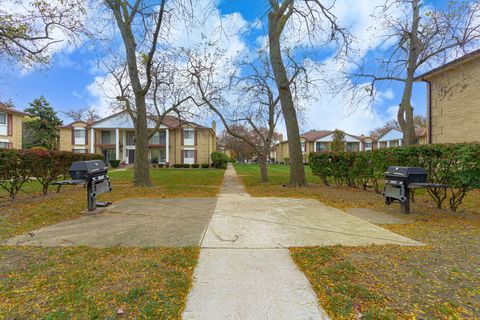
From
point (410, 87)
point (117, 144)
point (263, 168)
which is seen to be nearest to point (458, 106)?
point (410, 87)

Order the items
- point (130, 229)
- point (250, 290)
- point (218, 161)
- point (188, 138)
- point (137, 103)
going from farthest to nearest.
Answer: point (188, 138)
point (218, 161)
point (137, 103)
point (130, 229)
point (250, 290)

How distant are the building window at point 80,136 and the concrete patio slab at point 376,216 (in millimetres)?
37915

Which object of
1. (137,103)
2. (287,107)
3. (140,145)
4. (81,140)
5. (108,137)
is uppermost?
(108,137)

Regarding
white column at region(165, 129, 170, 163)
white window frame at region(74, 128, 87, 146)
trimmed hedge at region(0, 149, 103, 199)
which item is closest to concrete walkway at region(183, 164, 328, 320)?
trimmed hedge at region(0, 149, 103, 199)

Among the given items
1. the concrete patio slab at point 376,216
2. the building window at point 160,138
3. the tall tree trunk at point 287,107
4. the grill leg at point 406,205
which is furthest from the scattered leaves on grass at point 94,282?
the building window at point 160,138

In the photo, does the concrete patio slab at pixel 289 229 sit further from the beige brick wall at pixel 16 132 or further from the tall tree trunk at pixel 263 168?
the beige brick wall at pixel 16 132

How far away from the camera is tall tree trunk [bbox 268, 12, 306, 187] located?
11.2 m

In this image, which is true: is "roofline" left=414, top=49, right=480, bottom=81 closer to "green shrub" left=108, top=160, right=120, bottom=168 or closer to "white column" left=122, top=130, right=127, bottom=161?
"green shrub" left=108, top=160, right=120, bottom=168

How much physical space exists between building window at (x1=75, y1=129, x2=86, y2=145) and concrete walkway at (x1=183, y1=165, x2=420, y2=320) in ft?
117

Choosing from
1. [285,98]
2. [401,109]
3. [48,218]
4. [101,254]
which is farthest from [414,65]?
[48,218]

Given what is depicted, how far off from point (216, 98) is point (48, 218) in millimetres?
11470

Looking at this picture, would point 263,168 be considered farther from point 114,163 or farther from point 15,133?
point 15,133

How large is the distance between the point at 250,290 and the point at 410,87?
51.4 ft

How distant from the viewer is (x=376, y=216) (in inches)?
225
